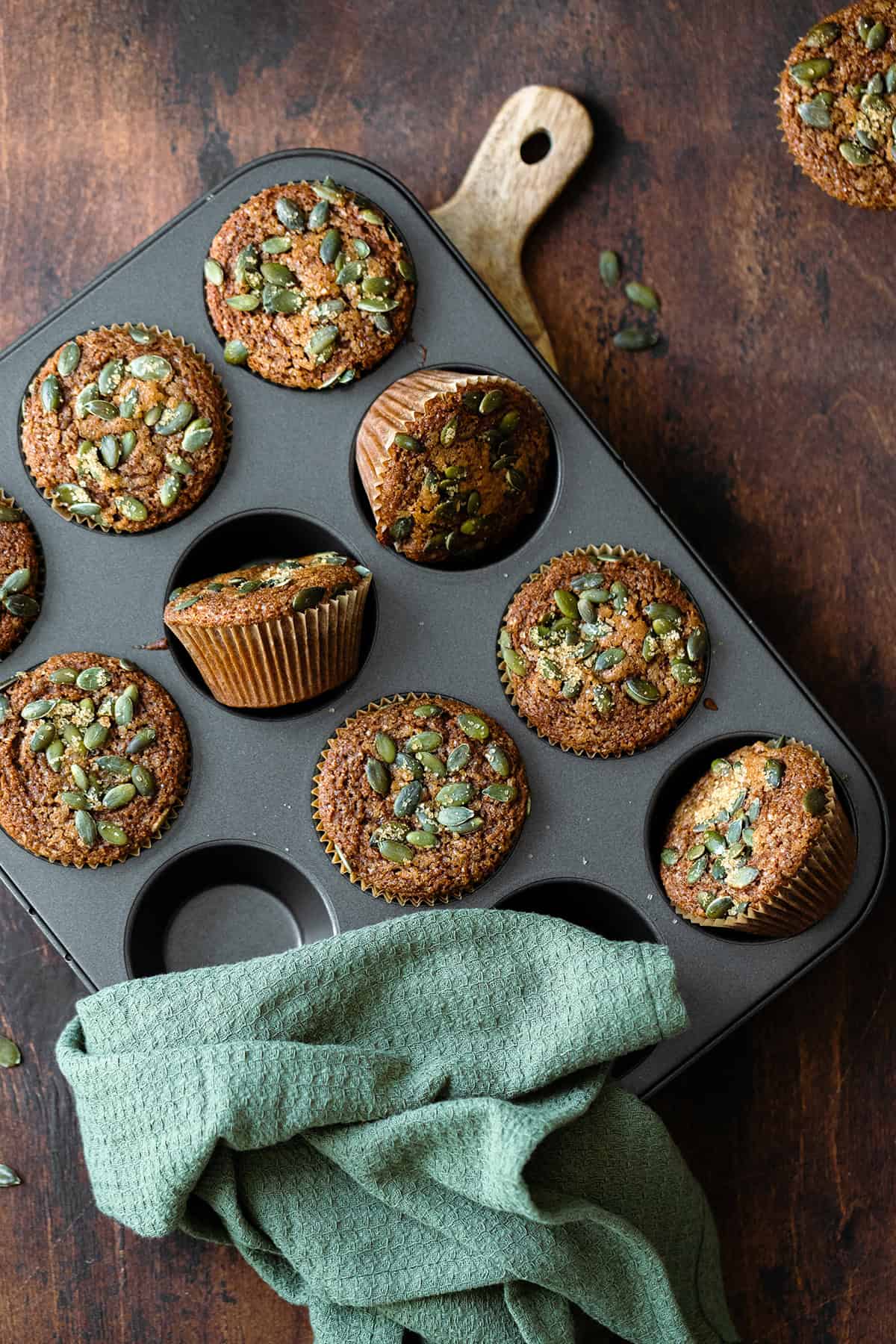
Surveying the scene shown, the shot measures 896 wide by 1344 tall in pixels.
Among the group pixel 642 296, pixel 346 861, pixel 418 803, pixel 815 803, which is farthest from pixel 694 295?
pixel 346 861

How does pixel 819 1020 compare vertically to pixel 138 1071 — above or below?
below

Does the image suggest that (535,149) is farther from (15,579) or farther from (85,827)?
(85,827)

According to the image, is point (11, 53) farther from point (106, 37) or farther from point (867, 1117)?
point (867, 1117)

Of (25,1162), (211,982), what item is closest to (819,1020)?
(211,982)

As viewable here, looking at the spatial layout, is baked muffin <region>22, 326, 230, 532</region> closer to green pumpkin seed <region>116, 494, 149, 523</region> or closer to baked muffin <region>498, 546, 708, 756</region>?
green pumpkin seed <region>116, 494, 149, 523</region>

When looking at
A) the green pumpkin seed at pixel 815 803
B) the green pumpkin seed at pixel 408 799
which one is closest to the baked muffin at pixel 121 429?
the green pumpkin seed at pixel 408 799

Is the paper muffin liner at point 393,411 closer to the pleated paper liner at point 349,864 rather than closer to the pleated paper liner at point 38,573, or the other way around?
the pleated paper liner at point 349,864

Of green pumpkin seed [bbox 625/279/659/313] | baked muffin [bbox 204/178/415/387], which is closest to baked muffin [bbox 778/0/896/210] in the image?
green pumpkin seed [bbox 625/279/659/313]
